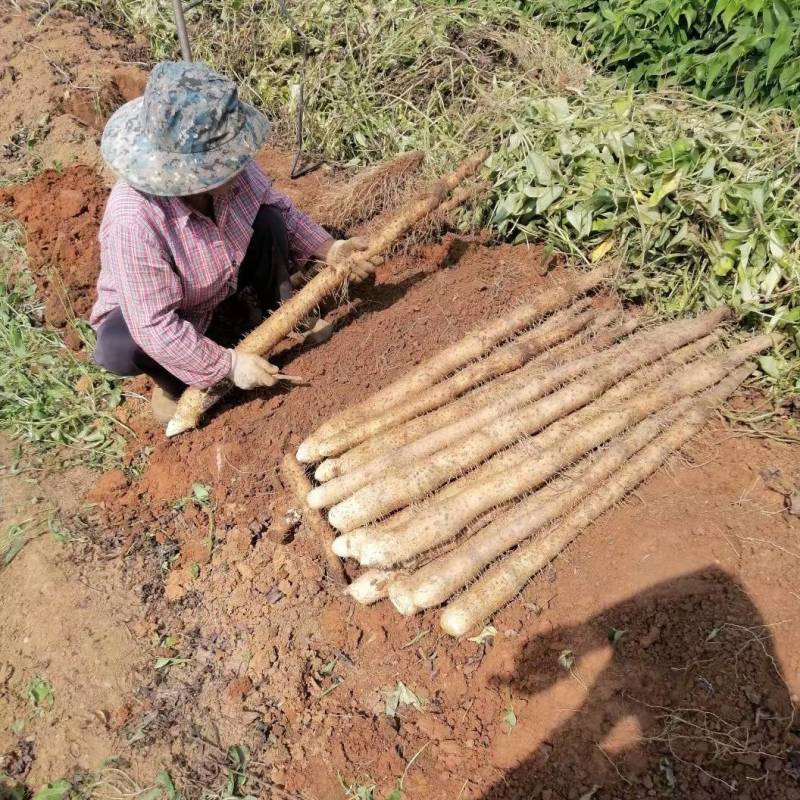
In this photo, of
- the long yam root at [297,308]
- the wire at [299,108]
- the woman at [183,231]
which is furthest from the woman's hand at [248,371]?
the wire at [299,108]

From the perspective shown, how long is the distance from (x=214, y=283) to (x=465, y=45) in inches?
109

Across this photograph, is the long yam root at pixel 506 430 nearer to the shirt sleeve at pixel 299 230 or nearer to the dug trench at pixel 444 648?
the dug trench at pixel 444 648

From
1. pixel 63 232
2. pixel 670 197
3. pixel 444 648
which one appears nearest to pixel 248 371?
pixel 444 648

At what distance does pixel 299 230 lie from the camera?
336 cm

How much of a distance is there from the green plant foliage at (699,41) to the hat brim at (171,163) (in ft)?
9.02

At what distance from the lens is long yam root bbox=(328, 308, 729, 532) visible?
7.89 feet

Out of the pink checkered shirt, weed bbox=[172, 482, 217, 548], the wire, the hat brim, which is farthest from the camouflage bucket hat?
the wire

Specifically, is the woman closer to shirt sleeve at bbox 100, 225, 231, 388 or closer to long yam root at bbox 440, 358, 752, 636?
shirt sleeve at bbox 100, 225, 231, 388

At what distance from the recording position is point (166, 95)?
2.27 m

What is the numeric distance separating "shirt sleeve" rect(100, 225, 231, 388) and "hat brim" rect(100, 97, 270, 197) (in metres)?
0.22

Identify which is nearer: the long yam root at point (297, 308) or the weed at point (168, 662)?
the weed at point (168, 662)

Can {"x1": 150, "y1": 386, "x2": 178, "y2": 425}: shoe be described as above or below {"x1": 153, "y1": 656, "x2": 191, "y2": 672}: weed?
above

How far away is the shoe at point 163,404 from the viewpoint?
10.2ft

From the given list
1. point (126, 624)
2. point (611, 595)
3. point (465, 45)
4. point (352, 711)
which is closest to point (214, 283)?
point (126, 624)
